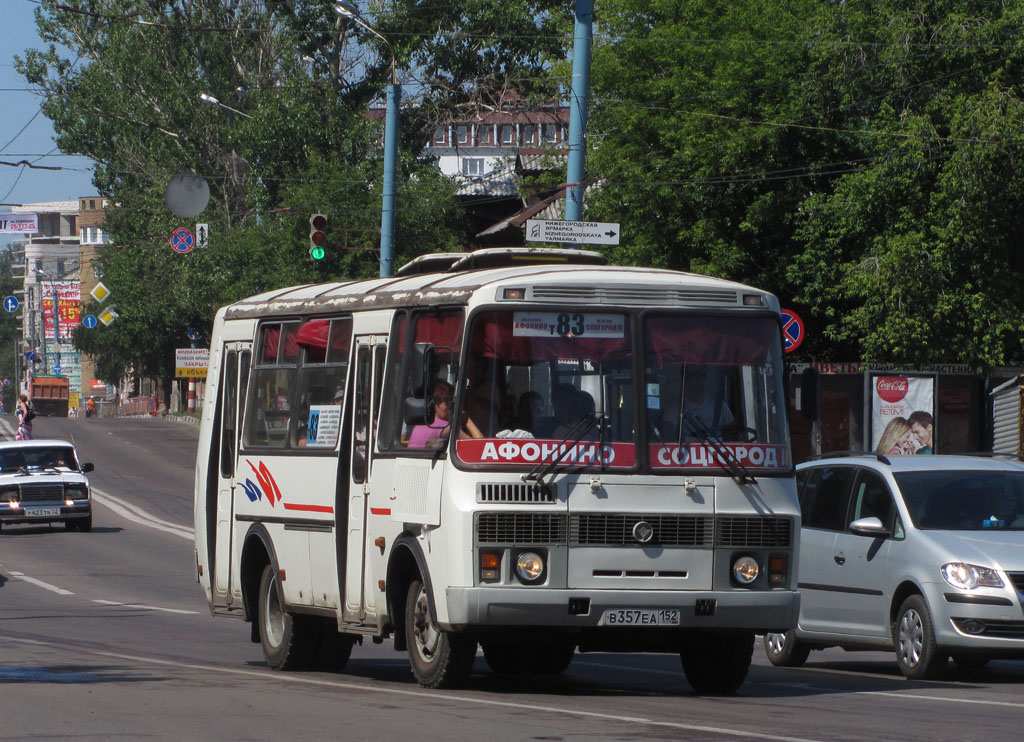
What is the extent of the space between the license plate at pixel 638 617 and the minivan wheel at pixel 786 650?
4033 mm

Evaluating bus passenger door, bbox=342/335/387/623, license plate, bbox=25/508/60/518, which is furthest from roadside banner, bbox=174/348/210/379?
bus passenger door, bbox=342/335/387/623

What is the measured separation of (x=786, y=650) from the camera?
1430 cm

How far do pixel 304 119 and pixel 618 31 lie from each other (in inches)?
805

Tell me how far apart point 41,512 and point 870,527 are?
2323 cm

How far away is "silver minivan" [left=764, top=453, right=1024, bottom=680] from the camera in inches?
480

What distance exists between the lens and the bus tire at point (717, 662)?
11070 millimetres

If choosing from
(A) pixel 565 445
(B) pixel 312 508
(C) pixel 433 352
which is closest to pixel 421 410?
(C) pixel 433 352

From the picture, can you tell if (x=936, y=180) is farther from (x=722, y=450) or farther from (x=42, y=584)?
(x=722, y=450)

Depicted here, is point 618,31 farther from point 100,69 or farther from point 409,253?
point 100,69

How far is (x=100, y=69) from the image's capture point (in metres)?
64.4

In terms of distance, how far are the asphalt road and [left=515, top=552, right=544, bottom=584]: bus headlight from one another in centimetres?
71

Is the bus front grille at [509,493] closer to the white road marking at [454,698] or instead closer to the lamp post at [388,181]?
the white road marking at [454,698]

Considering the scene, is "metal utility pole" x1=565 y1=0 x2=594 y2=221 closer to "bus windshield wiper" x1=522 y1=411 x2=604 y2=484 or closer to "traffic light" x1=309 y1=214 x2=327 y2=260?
"traffic light" x1=309 y1=214 x2=327 y2=260

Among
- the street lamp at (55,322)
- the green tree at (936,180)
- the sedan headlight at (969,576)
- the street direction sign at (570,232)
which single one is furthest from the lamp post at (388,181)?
the street lamp at (55,322)
